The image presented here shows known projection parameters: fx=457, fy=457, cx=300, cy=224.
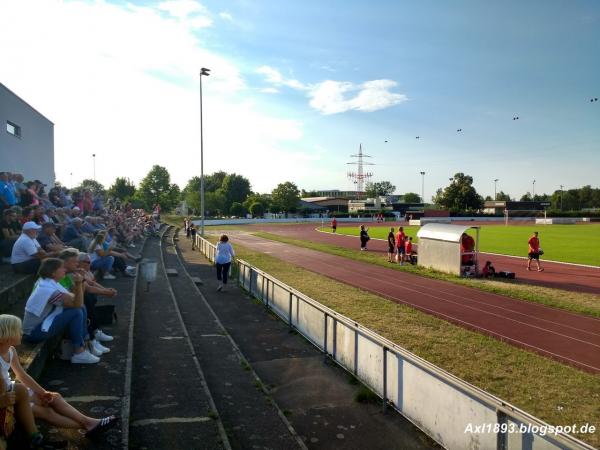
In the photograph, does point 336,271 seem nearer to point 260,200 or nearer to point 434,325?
point 434,325

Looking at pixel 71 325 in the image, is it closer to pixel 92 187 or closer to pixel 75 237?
pixel 75 237

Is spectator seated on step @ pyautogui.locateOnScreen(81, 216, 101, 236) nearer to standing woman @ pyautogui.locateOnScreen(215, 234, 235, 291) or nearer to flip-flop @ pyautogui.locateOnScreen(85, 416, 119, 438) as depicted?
standing woman @ pyautogui.locateOnScreen(215, 234, 235, 291)

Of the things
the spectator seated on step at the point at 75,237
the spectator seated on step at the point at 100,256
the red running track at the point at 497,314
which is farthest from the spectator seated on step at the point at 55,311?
the red running track at the point at 497,314

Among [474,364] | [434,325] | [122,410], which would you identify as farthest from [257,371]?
[434,325]

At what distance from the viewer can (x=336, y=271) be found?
20.0 metres

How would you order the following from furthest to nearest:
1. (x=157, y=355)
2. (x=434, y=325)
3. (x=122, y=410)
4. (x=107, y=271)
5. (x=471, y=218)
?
(x=471, y=218) → (x=107, y=271) → (x=434, y=325) → (x=157, y=355) → (x=122, y=410)

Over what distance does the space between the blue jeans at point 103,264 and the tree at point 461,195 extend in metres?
98.9

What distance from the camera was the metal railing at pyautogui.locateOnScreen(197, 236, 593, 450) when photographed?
13.0 ft

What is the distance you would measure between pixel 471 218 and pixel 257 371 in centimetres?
7922

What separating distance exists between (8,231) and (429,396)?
9871 mm

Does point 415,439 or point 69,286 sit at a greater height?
point 69,286

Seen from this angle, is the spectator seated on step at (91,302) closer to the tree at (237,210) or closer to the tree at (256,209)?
the tree at (237,210)

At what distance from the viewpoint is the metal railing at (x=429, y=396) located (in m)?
3.95

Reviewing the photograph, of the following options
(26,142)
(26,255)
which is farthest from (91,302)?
(26,142)
